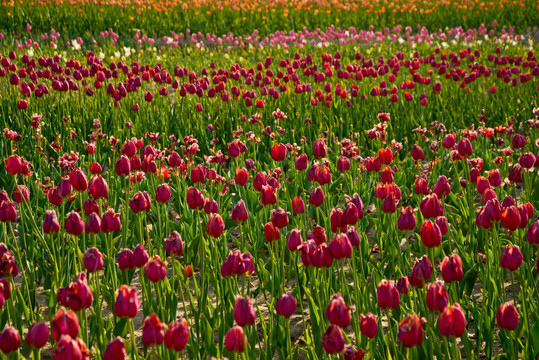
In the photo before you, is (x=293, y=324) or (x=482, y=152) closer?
(x=293, y=324)

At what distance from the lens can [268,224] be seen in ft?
8.87

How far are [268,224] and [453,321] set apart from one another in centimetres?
103

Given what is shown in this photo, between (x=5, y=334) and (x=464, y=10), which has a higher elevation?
(x=5, y=334)

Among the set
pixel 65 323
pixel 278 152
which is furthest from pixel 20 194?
pixel 65 323

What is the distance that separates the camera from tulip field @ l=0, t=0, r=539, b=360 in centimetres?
227

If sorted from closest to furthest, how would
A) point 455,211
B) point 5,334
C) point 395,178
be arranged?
point 5,334
point 455,211
point 395,178

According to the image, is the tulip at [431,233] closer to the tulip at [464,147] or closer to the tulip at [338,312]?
the tulip at [338,312]

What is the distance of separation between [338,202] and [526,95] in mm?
3796

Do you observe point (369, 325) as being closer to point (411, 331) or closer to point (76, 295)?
point (411, 331)

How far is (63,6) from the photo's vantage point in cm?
1574

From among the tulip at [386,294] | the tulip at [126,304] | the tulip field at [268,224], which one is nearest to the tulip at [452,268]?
the tulip field at [268,224]

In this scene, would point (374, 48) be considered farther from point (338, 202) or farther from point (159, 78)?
point (338, 202)

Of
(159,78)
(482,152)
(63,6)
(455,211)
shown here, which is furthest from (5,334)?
(63,6)

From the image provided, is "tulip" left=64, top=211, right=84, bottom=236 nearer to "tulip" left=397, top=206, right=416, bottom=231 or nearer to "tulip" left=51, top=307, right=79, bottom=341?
"tulip" left=51, top=307, right=79, bottom=341
